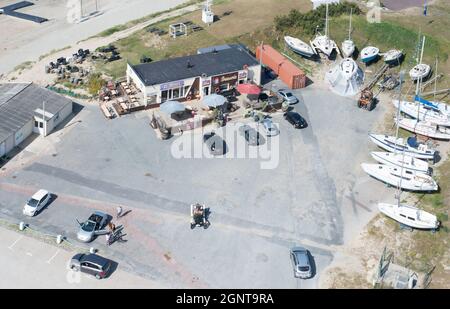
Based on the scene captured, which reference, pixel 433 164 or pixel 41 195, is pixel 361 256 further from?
pixel 41 195

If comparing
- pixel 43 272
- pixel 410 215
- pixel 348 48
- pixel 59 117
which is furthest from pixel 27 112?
pixel 348 48

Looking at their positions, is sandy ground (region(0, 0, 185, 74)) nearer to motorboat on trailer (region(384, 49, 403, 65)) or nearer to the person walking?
the person walking

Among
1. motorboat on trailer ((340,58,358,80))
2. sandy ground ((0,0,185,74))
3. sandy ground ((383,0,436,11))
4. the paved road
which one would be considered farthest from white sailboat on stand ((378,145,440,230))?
sandy ground ((0,0,185,74))

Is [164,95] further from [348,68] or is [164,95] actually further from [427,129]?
[427,129]

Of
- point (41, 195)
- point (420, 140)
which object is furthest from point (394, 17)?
point (41, 195)

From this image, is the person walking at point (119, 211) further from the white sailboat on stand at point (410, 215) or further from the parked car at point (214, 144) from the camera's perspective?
the white sailboat on stand at point (410, 215)
